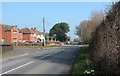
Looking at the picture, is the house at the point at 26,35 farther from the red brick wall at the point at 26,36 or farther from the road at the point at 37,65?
the road at the point at 37,65

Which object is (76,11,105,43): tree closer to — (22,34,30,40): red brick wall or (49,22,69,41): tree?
(22,34,30,40): red brick wall

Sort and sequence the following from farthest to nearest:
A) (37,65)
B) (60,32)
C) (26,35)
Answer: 1. (60,32)
2. (26,35)
3. (37,65)

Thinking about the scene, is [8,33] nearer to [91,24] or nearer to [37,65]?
[91,24]

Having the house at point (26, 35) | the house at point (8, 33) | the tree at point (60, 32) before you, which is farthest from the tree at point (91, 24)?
the tree at point (60, 32)

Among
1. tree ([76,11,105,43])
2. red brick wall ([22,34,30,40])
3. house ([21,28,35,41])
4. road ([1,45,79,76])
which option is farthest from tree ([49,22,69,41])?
road ([1,45,79,76])

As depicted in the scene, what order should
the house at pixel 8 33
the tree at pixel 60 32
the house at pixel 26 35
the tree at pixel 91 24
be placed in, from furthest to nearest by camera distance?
the tree at pixel 60 32
the house at pixel 26 35
the house at pixel 8 33
the tree at pixel 91 24

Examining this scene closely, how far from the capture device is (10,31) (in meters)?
114

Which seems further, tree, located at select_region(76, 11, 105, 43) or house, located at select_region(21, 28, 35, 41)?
house, located at select_region(21, 28, 35, 41)

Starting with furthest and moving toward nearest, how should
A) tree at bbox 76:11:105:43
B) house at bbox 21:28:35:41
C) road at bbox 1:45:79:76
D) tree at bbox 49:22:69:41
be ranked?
tree at bbox 49:22:69:41, house at bbox 21:28:35:41, tree at bbox 76:11:105:43, road at bbox 1:45:79:76

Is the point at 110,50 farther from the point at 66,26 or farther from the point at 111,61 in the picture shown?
the point at 66,26

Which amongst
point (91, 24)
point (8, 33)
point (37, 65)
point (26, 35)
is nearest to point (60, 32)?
point (26, 35)

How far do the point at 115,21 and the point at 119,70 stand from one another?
1.98 meters

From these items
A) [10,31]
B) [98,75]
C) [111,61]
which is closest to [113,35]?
[111,61]

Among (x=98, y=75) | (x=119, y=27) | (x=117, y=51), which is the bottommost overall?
(x=98, y=75)
